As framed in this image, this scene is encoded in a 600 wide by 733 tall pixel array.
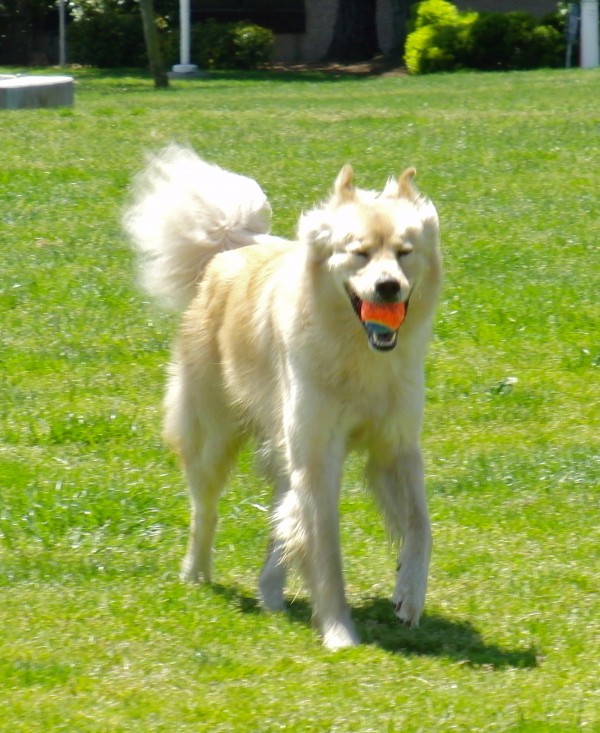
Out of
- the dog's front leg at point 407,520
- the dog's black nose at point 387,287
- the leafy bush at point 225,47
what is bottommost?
the dog's front leg at point 407,520

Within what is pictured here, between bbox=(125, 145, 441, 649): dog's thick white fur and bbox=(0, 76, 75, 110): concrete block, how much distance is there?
52.2 feet

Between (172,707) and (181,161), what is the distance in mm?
2815

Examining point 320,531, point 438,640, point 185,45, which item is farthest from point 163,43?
point 438,640

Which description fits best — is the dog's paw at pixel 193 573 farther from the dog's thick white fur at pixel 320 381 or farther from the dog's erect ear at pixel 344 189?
the dog's erect ear at pixel 344 189

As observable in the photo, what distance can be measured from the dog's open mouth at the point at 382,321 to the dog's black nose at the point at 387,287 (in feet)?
0.20

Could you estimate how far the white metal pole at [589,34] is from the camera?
33125mm

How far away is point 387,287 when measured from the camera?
492 centimetres

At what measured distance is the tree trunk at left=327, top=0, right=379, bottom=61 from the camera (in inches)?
1718

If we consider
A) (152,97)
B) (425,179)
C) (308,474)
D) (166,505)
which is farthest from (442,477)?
(152,97)

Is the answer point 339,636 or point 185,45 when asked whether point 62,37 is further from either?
point 339,636

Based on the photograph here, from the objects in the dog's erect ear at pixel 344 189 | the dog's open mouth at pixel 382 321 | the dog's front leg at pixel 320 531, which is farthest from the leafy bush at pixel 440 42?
the dog's open mouth at pixel 382 321

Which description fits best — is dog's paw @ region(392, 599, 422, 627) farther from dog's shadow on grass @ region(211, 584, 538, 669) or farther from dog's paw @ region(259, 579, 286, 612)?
dog's paw @ region(259, 579, 286, 612)

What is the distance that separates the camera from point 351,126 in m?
19.8

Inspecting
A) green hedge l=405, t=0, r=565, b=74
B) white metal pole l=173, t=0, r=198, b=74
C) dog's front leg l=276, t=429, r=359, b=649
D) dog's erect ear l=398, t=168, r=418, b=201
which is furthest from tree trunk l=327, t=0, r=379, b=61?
dog's front leg l=276, t=429, r=359, b=649
